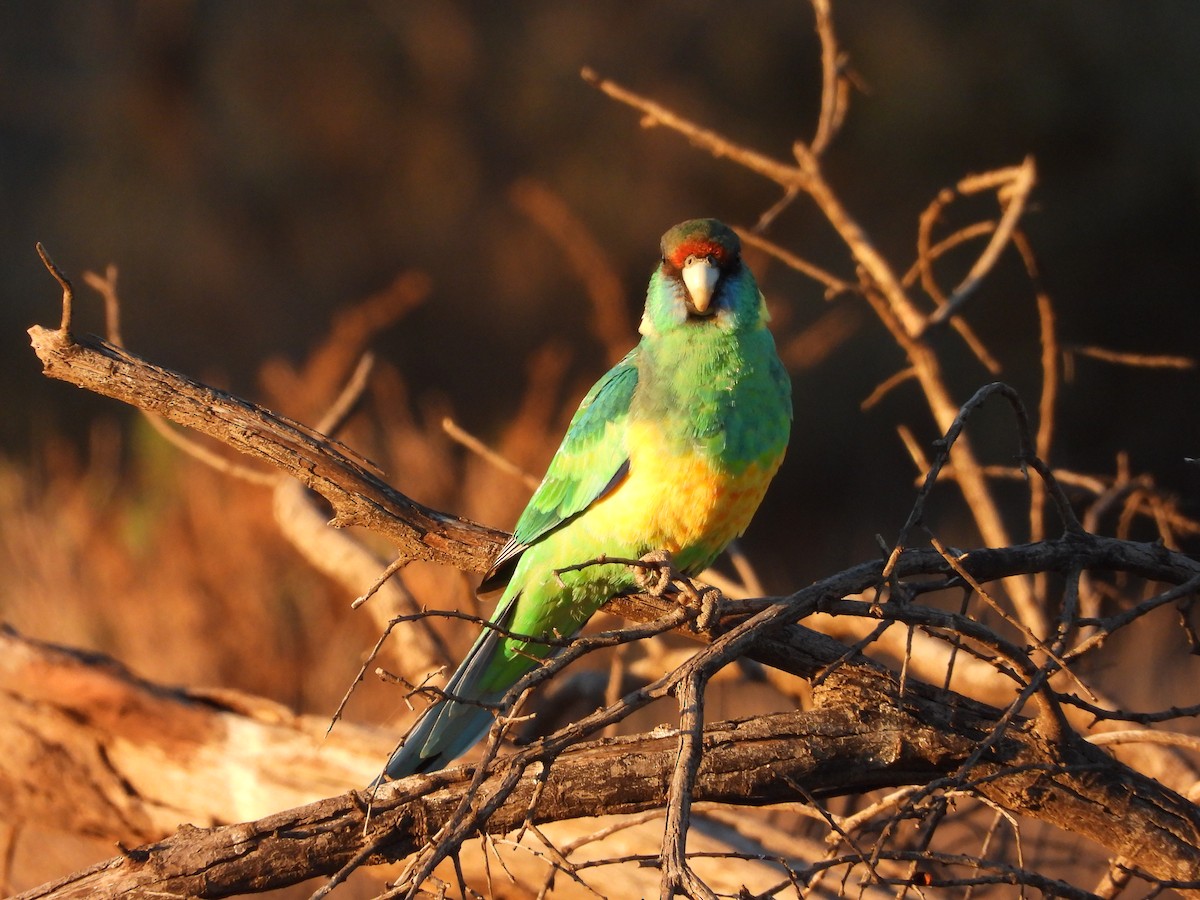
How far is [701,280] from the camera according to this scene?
3.27 m

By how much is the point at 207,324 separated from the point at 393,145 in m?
2.88

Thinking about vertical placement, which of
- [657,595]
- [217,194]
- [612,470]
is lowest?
[657,595]

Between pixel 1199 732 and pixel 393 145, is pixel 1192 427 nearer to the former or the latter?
pixel 1199 732

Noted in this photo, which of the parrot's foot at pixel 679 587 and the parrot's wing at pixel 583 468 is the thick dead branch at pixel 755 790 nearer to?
the parrot's foot at pixel 679 587

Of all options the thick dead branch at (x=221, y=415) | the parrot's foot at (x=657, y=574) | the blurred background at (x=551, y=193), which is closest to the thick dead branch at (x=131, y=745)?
the thick dead branch at (x=221, y=415)

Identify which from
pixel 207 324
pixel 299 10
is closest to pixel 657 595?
pixel 207 324

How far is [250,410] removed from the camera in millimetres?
3004

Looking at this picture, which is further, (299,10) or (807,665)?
(299,10)

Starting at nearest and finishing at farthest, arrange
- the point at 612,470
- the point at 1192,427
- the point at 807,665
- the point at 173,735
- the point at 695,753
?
1. the point at 695,753
2. the point at 807,665
3. the point at 612,470
4. the point at 173,735
5. the point at 1192,427

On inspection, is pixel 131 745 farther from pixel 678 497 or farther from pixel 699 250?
pixel 699 250

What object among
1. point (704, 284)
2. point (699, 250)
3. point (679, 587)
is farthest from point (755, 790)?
point (699, 250)

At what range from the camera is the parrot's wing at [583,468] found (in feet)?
10.6

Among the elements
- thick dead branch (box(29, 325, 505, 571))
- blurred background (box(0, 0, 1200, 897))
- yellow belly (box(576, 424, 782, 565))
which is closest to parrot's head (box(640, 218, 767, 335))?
yellow belly (box(576, 424, 782, 565))

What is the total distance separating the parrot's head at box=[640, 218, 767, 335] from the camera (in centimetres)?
329
